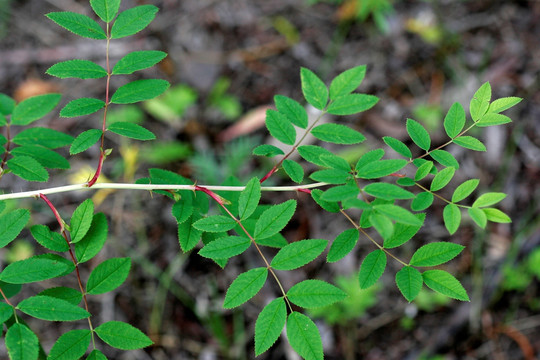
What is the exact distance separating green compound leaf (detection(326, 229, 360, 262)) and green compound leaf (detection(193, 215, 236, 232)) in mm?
286

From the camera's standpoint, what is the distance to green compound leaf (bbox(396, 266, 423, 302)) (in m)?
1.27

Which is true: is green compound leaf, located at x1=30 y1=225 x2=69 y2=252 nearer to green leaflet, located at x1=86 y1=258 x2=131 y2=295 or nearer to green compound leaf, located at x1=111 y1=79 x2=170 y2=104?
green leaflet, located at x1=86 y1=258 x2=131 y2=295

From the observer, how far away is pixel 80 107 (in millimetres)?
1425

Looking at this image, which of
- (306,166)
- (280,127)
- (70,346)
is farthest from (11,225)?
(306,166)

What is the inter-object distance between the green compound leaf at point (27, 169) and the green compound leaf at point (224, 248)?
A: 56cm

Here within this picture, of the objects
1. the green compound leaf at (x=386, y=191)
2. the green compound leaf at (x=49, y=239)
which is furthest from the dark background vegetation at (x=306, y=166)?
the green compound leaf at (x=386, y=191)

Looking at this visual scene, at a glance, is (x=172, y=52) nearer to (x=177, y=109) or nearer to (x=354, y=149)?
(x=177, y=109)

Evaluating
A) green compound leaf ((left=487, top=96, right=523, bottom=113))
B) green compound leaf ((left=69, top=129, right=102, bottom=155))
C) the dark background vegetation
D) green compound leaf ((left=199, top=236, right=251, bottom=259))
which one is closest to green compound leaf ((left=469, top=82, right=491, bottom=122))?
green compound leaf ((left=487, top=96, right=523, bottom=113))

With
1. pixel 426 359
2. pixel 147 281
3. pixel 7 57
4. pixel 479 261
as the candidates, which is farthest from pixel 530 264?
pixel 7 57

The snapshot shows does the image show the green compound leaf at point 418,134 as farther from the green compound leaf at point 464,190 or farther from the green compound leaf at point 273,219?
the green compound leaf at point 273,219

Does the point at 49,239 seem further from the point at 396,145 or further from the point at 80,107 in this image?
the point at 396,145

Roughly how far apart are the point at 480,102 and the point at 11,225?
131cm

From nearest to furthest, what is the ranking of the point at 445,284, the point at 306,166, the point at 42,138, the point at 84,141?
the point at 445,284 < the point at 84,141 < the point at 42,138 < the point at 306,166

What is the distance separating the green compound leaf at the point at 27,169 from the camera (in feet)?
4.68
